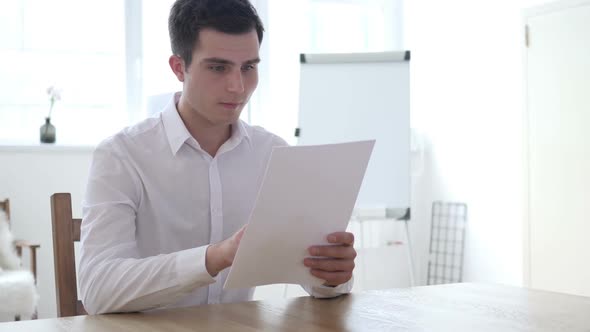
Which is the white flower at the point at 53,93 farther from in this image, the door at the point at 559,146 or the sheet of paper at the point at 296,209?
the sheet of paper at the point at 296,209

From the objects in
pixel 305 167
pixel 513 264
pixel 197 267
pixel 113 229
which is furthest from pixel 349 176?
pixel 513 264

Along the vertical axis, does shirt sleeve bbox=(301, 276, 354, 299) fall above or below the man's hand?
below

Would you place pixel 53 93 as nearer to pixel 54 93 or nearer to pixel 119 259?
pixel 54 93

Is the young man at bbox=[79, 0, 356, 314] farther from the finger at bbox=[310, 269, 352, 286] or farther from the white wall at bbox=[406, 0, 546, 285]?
the white wall at bbox=[406, 0, 546, 285]

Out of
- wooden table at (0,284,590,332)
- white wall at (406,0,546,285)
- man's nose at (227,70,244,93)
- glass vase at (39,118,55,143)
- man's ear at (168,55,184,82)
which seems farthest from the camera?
Result: white wall at (406,0,546,285)

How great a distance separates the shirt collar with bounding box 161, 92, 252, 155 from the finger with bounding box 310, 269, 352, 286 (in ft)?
1.49

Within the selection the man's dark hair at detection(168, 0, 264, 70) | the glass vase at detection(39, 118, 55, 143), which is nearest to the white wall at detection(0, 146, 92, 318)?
the glass vase at detection(39, 118, 55, 143)

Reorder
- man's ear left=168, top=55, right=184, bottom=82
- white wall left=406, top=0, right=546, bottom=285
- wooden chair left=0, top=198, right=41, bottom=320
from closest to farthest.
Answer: man's ear left=168, top=55, right=184, bottom=82, wooden chair left=0, top=198, right=41, bottom=320, white wall left=406, top=0, right=546, bottom=285

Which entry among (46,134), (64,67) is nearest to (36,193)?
(46,134)

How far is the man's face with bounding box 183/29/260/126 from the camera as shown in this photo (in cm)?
161

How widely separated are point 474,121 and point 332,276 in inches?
142

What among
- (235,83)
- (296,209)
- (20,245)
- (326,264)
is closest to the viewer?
(296,209)

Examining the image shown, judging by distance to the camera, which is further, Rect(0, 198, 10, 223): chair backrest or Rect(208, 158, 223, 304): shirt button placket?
Rect(0, 198, 10, 223): chair backrest

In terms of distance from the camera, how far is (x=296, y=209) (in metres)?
1.29
